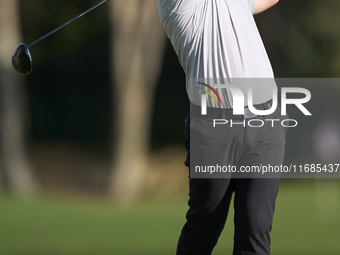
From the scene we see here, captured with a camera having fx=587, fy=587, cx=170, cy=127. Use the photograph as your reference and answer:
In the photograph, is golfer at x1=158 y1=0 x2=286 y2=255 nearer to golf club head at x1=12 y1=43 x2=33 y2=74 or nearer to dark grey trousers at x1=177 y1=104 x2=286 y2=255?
dark grey trousers at x1=177 y1=104 x2=286 y2=255

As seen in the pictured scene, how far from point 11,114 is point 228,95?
8140mm

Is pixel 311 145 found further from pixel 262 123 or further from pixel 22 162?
pixel 262 123

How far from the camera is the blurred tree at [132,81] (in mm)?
10055

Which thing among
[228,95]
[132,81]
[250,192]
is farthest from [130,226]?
[228,95]

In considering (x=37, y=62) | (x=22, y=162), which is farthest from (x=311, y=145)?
(x=37, y=62)

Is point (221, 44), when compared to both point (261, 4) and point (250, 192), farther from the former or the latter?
point (250, 192)

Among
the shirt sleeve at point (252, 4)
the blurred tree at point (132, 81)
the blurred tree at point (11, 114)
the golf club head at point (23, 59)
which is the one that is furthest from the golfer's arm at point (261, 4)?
the blurred tree at point (11, 114)

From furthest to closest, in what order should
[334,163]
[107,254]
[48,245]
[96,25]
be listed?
1. [96,25]
2. [334,163]
3. [48,245]
4. [107,254]

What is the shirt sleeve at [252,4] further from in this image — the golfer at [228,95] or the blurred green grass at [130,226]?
the blurred green grass at [130,226]

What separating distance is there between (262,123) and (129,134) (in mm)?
7665

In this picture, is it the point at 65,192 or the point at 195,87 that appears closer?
the point at 195,87

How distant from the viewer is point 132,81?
10109 mm

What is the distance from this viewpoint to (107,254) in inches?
202

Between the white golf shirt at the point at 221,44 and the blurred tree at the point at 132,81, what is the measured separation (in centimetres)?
733
